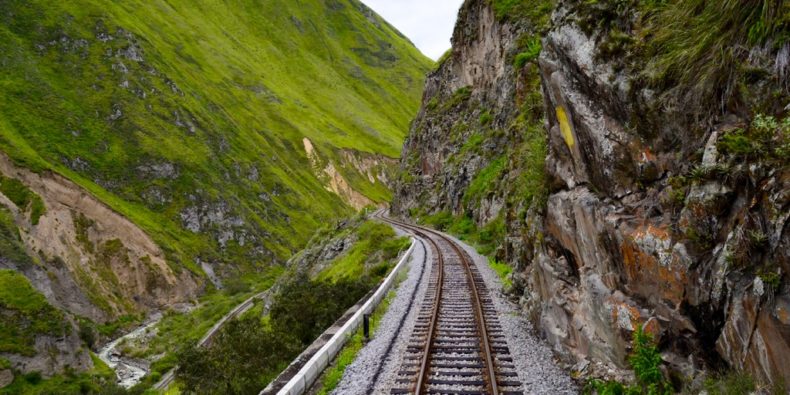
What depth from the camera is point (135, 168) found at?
7944 centimetres

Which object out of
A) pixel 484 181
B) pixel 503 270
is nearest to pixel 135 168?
pixel 484 181

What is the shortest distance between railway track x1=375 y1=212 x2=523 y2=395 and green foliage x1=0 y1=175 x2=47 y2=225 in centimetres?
6015

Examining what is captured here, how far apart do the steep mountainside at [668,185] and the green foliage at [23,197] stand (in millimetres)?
65315

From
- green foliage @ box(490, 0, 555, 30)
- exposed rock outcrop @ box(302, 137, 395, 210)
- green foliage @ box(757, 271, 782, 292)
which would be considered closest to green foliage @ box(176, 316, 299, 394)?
green foliage @ box(757, 271, 782, 292)

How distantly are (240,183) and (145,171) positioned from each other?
21.3m

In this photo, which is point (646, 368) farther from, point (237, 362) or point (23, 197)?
point (23, 197)

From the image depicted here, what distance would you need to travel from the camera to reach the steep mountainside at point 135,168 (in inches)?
2261

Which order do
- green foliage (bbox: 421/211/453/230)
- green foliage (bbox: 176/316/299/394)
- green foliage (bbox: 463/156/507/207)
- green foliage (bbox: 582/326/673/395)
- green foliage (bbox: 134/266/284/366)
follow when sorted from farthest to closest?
green foliage (bbox: 134/266/284/366) → green foliage (bbox: 421/211/453/230) → green foliage (bbox: 463/156/507/207) → green foliage (bbox: 176/316/299/394) → green foliage (bbox: 582/326/673/395)

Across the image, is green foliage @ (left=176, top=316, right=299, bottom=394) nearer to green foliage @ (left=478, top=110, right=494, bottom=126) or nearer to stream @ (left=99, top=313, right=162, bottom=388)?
stream @ (left=99, top=313, right=162, bottom=388)

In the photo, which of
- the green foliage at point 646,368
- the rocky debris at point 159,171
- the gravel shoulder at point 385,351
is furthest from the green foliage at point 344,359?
the rocky debris at point 159,171

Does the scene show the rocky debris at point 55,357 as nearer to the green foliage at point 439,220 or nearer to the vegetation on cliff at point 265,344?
the vegetation on cliff at point 265,344

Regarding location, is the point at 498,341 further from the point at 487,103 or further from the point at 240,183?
the point at 240,183

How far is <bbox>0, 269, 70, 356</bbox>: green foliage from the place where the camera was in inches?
1478

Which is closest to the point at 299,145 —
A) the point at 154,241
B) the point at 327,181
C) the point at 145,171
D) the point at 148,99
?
the point at 327,181
